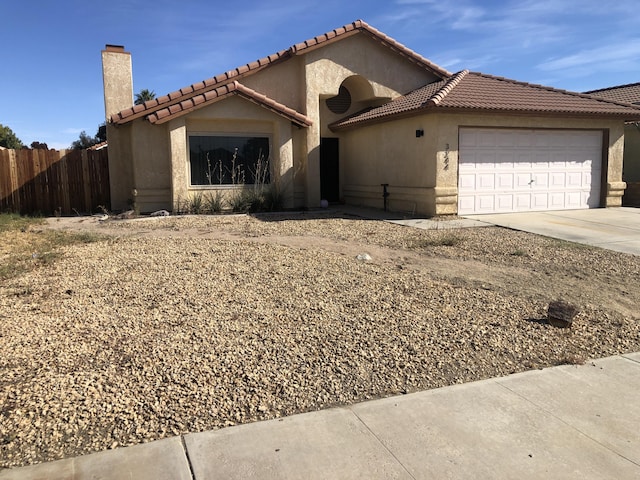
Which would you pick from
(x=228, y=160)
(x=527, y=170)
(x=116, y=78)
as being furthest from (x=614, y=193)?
(x=116, y=78)

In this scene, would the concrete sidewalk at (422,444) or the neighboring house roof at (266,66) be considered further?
the neighboring house roof at (266,66)

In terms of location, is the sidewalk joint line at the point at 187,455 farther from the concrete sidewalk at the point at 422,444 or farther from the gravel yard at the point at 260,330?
the gravel yard at the point at 260,330

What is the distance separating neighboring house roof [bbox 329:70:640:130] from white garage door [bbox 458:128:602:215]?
2.49 feet

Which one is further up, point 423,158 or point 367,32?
point 367,32

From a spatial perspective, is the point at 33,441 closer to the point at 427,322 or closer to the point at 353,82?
the point at 427,322

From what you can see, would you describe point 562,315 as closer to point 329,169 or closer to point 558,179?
point 558,179

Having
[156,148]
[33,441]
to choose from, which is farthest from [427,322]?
[156,148]

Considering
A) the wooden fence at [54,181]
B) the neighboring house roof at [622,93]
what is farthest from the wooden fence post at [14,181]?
the neighboring house roof at [622,93]

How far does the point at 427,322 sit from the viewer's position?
550 centimetres

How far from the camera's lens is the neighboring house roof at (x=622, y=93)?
23.1 meters

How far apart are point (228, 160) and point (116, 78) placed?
15.6 ft

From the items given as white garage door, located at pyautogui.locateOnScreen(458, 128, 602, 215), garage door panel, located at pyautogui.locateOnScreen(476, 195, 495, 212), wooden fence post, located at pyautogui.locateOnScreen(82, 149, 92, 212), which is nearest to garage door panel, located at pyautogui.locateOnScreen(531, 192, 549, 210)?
white garage door, located at pyautogui.locateOnScreen(458, 128, 602, 215)

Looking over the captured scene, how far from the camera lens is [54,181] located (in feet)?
53.0

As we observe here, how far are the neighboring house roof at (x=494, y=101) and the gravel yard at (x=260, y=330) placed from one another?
595 centimetres
